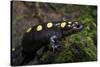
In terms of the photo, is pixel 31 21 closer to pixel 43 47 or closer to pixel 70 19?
pixel 43 47

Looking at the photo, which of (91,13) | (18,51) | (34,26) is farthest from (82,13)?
(18,51)

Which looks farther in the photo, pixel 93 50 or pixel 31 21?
pixel 93 50

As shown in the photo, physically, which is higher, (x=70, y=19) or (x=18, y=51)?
(x=70, y=19)

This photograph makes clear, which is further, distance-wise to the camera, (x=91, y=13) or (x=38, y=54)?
(x=91, y=13)

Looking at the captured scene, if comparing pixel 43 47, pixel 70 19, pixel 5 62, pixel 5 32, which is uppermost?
pixel 70 19

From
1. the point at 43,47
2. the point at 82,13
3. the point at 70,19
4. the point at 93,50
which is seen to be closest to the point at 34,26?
the point at 43,47

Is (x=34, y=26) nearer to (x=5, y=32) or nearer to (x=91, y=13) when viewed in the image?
(x=5, y=32)
